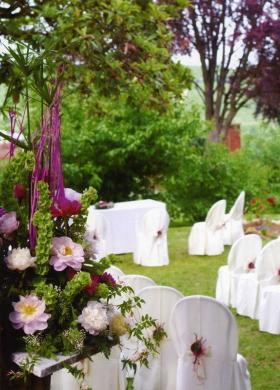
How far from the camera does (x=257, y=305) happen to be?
8234mm

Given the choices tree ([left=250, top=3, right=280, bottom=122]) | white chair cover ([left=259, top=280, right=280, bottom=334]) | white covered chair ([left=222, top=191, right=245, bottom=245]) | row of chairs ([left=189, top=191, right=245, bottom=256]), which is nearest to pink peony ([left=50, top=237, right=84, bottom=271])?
white chair cover ([left=259, top=280, right=280, bottom=334])

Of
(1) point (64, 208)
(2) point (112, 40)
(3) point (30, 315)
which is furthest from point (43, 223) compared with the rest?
(2) point (112, 40)

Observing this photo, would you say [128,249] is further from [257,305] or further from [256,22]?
[256,22]

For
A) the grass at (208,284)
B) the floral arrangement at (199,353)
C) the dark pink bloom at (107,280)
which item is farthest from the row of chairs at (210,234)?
the dark pink bloom at (107,280)

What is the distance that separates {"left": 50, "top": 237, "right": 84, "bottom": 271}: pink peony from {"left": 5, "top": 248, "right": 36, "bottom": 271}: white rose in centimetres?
8

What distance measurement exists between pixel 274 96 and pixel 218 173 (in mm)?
5164

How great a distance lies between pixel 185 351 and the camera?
5.19 m

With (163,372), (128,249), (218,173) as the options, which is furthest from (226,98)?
(163,372)

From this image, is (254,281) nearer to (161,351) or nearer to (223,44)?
(161,351)

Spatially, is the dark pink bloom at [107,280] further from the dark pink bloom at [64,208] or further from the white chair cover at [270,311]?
the white chair cover at [270,311]

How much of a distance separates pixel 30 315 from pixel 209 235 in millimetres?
9713

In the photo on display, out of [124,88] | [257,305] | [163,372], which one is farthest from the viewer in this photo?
[257,305]

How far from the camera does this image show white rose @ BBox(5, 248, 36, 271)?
106 inches

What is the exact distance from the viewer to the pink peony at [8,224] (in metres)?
2.75
